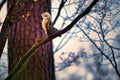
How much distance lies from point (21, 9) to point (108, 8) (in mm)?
1793

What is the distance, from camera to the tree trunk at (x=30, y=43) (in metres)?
2.67

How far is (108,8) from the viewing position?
413 cm

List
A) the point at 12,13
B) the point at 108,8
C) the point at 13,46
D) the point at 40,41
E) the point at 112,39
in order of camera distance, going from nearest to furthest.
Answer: the point at 40,41 → the point at 12,13 → the point at 13,46 → the point at 108,8 → the point at 112,39

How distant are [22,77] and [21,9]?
574 millimetres

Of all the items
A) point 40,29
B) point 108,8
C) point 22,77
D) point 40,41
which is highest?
point 108,8

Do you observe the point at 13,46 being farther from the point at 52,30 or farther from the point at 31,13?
the point at 52,30

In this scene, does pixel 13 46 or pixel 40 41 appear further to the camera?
pixel 13 46

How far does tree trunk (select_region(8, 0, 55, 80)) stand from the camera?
267 centimetres

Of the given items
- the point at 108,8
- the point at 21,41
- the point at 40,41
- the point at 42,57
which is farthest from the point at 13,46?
the point at 108,8

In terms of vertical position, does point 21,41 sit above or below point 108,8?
below

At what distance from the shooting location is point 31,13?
9.12 ft

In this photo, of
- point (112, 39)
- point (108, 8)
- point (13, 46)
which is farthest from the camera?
point (112, 39)

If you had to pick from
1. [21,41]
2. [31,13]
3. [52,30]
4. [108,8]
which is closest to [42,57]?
[21,41]

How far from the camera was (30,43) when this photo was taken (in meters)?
2.68
